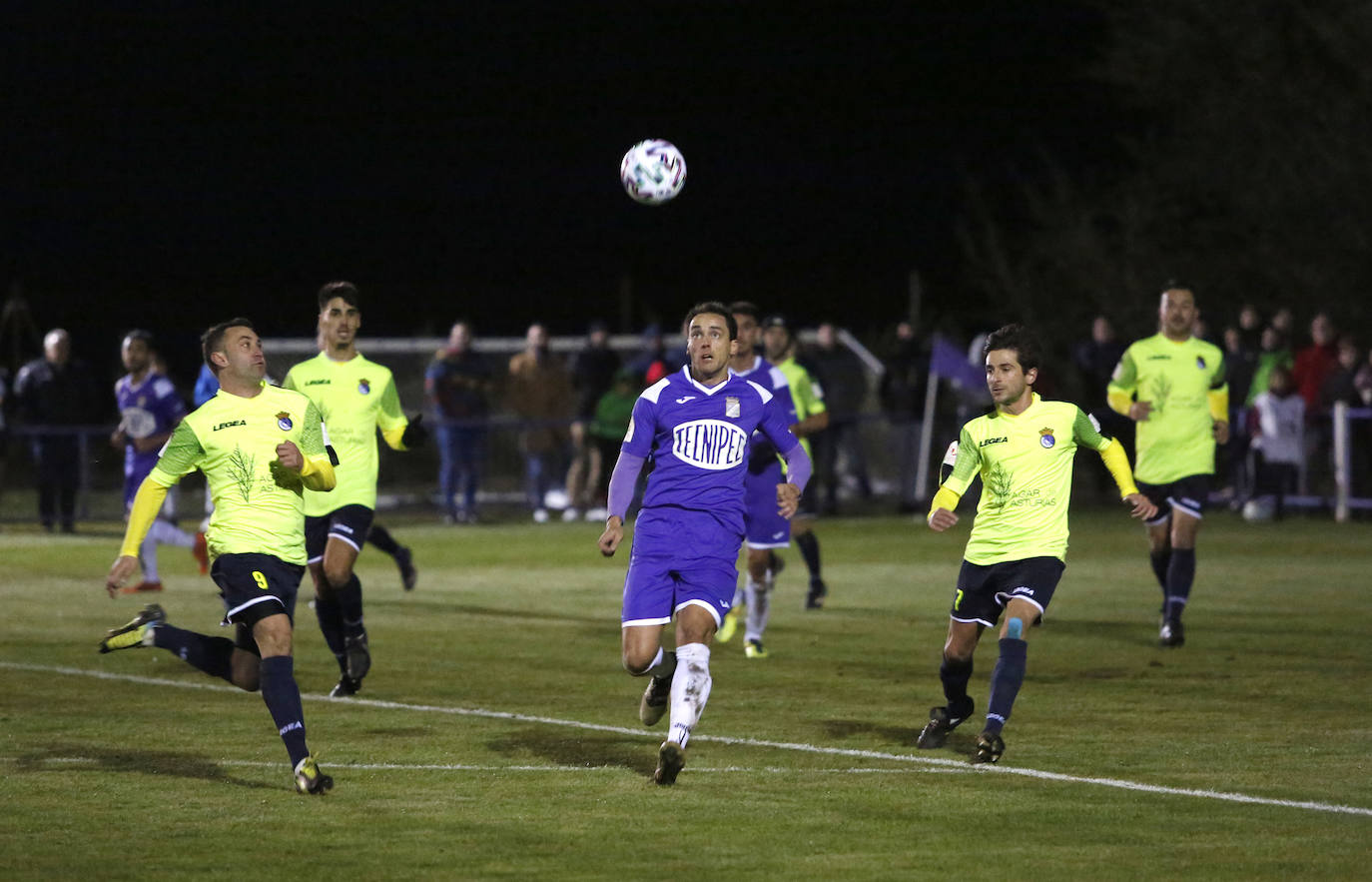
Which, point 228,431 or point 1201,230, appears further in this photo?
point 1201,230

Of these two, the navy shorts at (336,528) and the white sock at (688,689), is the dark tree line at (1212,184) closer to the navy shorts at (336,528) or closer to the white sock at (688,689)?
the navy shorts at (336,528)

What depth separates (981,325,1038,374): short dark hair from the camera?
29.0 feet

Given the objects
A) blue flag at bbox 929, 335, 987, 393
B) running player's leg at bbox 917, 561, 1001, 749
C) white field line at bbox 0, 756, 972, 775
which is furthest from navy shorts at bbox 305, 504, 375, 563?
blue flag at bbox 929, 335, 987, 393

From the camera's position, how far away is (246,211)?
3959cm

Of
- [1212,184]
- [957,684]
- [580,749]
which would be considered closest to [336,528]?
[580,749]

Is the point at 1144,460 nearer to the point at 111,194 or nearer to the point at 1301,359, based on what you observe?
the point at 1301,359

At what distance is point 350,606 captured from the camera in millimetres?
10922

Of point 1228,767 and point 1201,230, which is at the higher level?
point 1201,230

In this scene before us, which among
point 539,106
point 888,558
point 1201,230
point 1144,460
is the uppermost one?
point 539,106

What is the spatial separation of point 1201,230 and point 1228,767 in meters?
28.7

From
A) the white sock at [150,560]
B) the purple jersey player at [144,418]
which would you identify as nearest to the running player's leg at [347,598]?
the purple jersey player at [144,418]

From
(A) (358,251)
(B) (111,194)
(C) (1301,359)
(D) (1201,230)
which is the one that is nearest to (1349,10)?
(D) (1201,230)

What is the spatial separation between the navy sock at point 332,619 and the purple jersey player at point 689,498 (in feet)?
9.42

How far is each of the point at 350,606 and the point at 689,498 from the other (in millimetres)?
3179
